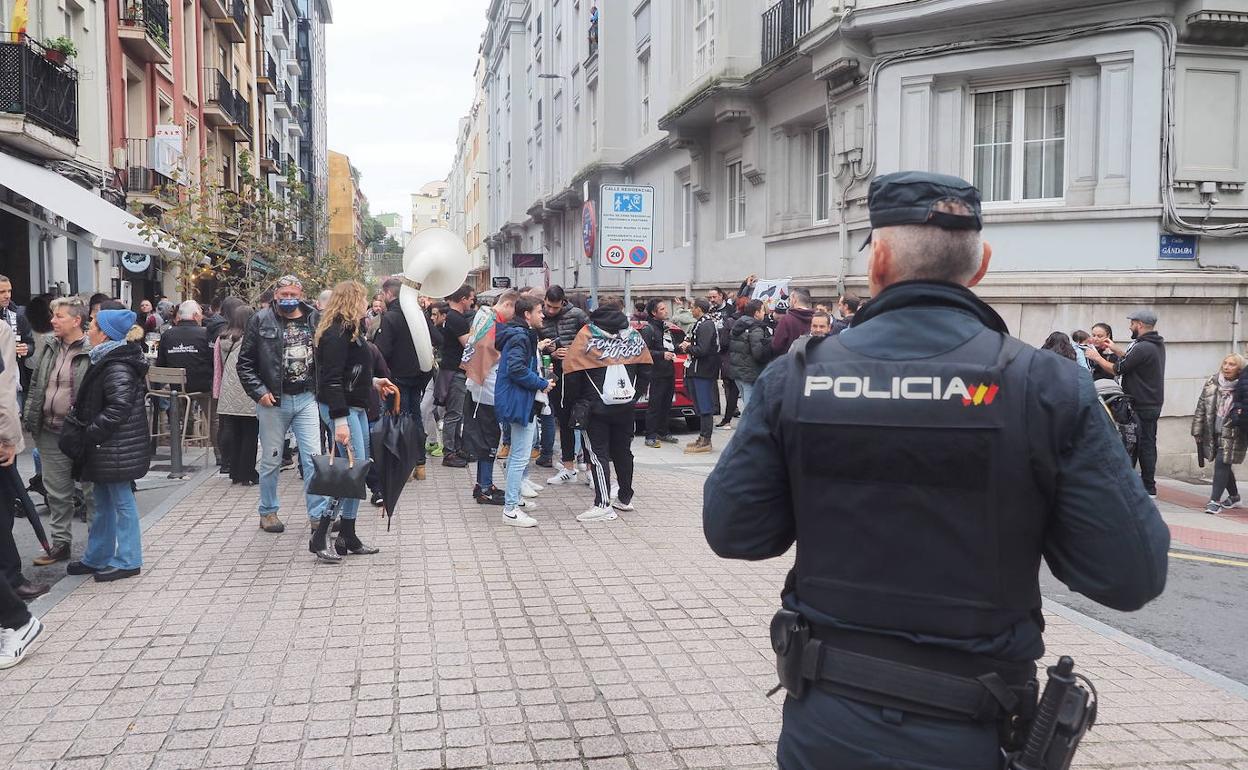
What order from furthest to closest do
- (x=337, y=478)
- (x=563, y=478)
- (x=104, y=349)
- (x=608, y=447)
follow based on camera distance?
(x=563, y=478) → (x=608, y=447) → (x=337, y=478) → (x=104, y=349)

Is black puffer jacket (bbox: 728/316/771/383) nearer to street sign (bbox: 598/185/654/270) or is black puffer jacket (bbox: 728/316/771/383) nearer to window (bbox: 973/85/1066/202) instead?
street sign (bbox: 598/185/654/270)

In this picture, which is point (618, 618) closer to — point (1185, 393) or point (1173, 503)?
point (1173, 503)

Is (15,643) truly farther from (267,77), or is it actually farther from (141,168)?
(267,77)

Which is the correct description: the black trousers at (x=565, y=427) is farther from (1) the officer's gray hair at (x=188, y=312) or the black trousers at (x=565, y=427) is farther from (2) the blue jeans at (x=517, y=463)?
(1) the officer's gray hair at (x=188, y=312)

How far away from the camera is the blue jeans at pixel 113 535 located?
6.47 m

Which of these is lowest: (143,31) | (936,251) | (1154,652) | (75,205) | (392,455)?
(1154,652)

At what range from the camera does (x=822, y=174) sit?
57.7 feet

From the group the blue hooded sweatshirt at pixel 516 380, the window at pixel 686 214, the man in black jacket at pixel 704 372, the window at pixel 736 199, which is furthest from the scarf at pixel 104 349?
the window at pixel 686 214

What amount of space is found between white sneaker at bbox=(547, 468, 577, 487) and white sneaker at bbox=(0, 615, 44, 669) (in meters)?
5.74

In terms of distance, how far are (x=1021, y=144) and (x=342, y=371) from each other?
10.3 metres

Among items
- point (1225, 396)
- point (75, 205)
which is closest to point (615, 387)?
point (1225, 396)

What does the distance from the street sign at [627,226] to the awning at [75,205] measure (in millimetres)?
7041

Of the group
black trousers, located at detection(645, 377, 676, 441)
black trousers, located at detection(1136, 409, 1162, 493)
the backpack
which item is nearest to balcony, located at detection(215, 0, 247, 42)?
black trousers, located at detection(645, 377, 676, 441)

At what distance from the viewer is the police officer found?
6.79 feet
